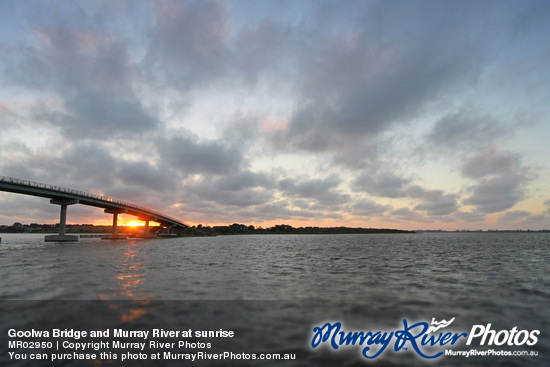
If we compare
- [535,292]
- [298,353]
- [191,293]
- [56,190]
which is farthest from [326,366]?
[56,190]

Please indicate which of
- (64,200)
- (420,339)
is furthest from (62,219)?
(420,339)

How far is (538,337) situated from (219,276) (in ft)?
61.3

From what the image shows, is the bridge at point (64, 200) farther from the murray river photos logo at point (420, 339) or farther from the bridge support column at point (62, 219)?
the murray river photos logo at point (420, 339)

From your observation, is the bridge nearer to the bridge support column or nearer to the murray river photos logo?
the bridge support column

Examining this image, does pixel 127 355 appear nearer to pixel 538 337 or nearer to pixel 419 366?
pixel 419 366

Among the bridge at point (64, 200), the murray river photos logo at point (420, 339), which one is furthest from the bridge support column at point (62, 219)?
the murray river photos logo at point (420, 339)

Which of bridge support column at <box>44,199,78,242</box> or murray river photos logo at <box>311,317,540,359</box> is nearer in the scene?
murray river photos logo at <box>311,317,540,359</box>

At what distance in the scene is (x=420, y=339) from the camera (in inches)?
370

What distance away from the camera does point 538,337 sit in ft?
32.1

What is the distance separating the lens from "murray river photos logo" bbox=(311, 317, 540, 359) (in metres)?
8.50

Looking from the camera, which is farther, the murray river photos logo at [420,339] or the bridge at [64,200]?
the bridge at [64,200]

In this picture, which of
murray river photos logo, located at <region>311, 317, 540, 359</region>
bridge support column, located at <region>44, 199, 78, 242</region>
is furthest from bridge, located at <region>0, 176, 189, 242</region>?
murray river photos logo, located at <region>311, 317, 540, 359</region>

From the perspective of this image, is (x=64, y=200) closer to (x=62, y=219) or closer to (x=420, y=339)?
(x=62, y=219)

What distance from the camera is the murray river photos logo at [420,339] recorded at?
335 inches
